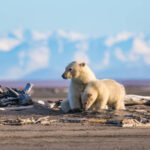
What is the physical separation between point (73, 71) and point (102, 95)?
800 mm

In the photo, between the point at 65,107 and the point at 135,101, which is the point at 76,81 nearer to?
the point at 65,107

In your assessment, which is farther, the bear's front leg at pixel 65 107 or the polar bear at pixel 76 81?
the bear's front leg at pixel 65 107

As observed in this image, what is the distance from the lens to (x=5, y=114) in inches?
603

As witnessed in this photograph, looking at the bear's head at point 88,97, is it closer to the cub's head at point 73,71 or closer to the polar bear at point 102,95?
the polar bear at point 102,95

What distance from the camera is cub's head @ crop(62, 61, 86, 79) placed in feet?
51.3

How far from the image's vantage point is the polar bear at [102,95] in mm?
15047

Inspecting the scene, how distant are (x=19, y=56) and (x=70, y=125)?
593 feet

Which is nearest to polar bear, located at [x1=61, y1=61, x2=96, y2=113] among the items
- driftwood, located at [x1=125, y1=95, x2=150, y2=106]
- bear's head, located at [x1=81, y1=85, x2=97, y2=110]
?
bear's head, located at [x1=81, y1=85, x2=97, y2=110]

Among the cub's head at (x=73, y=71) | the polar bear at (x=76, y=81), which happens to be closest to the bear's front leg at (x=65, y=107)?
the polar bear at (x=76, y=81)

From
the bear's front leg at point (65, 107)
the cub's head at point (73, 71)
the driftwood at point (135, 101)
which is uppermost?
the cub's head at point (73, 71)

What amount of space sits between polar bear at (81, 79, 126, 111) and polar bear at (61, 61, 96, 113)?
0.23m

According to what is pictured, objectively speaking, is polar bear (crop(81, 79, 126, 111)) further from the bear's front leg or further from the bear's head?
the bear's front leg

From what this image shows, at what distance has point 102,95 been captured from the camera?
49.9 feet

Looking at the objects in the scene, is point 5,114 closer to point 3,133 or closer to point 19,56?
Answer: point 3,133
